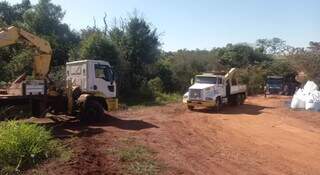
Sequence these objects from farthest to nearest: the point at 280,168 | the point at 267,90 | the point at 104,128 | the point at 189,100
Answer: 1. the point at 267,90
2. the point at 189,100
3. the point at 104,128
4. the point at 280,168

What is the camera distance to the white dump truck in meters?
26.7

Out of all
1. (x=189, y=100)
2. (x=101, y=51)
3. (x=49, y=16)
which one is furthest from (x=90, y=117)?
(x=49, y=16)

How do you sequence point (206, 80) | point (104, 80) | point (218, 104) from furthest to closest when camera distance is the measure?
point (206, 80) → point (218, 104) → point (104, 80)

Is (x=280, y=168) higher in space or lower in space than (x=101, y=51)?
lower

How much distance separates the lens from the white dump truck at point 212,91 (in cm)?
2666

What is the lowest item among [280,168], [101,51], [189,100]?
[280,168]

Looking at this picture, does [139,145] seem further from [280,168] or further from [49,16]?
[49,16]

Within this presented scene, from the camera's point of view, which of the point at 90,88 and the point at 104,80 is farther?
the point at 104,80

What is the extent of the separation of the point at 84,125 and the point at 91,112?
2.24 feet

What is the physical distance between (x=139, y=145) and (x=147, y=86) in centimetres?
2174

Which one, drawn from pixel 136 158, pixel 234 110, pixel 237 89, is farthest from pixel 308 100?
pixel 136 158

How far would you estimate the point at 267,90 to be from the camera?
44.7 meters

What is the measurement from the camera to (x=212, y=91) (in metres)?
27.1

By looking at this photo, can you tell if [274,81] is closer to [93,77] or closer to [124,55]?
[124,55]
